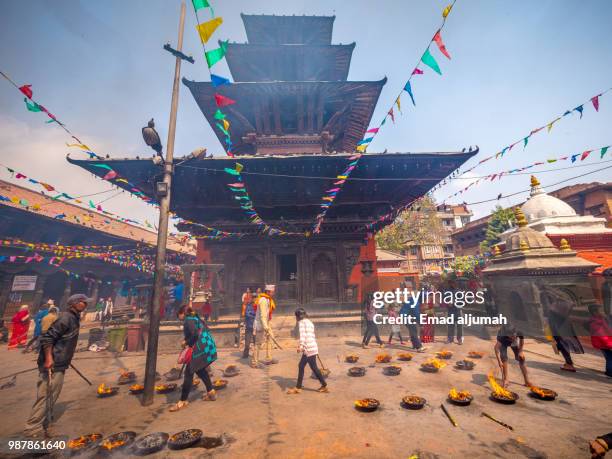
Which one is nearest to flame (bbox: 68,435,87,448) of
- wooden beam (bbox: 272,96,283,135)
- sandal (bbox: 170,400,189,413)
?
sandal (bbox: 170,400,189,413)

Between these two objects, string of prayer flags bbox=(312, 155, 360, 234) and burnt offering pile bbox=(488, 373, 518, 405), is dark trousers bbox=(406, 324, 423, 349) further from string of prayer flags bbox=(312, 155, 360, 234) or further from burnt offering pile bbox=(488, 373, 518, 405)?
string of prayer flags bbox=(312, 155, 360, 234)

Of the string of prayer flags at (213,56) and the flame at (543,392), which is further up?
the string of prayer flags at (213,56)

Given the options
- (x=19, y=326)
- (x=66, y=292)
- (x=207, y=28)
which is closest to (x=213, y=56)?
(x=207, y=28)

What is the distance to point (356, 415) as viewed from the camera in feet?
13.3

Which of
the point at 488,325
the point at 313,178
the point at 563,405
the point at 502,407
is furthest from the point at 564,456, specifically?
the point at 313,178

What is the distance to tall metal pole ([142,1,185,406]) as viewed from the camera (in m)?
4.81

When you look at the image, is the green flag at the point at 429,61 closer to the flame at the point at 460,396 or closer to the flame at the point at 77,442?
the flame at the point at 460,396

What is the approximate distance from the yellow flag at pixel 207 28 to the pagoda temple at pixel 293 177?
16.1ft

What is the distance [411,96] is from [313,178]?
15.3 feet

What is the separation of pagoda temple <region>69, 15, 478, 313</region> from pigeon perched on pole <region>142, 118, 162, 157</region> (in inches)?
161

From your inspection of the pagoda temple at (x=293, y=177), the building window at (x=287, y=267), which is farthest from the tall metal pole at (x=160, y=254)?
the building window at (x=287, y=267)

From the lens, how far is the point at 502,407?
4188 mm

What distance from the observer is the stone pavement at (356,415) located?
10.5 feet

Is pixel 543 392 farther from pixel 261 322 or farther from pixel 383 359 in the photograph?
pixel 261 322
